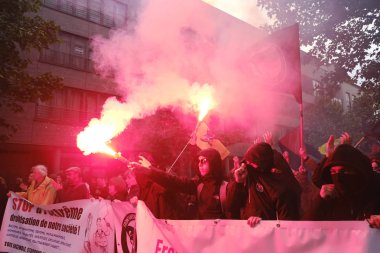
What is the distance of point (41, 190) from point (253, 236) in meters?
4.08

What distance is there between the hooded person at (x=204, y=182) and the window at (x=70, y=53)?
15.2 metres

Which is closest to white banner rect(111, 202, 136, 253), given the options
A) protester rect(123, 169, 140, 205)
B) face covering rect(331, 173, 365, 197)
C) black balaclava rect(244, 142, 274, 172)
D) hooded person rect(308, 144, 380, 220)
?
protester rect(123, 169, 140, 205)

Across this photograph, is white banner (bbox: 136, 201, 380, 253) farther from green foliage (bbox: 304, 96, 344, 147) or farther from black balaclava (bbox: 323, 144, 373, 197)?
green foliage (bbox: 304, 96, 344, 147)

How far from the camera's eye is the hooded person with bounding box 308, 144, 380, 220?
2.89m

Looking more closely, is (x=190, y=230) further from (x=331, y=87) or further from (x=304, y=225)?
(x=331, y=87)

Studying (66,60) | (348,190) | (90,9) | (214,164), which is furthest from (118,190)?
(90,9)

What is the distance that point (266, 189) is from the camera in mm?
3400

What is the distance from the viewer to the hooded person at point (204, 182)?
12.9 ft

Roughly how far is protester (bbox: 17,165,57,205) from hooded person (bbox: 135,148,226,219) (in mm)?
2295

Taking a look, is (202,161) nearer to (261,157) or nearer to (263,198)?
(261,157)

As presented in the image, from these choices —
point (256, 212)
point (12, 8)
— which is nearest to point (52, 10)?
point (12, 8)

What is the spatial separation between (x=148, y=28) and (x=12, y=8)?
12.4 ft

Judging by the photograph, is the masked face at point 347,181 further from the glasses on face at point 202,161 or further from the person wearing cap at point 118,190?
the person wearing cap at point 118,190

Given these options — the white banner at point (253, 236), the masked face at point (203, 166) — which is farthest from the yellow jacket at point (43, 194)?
the masked face at point (203, 166)
